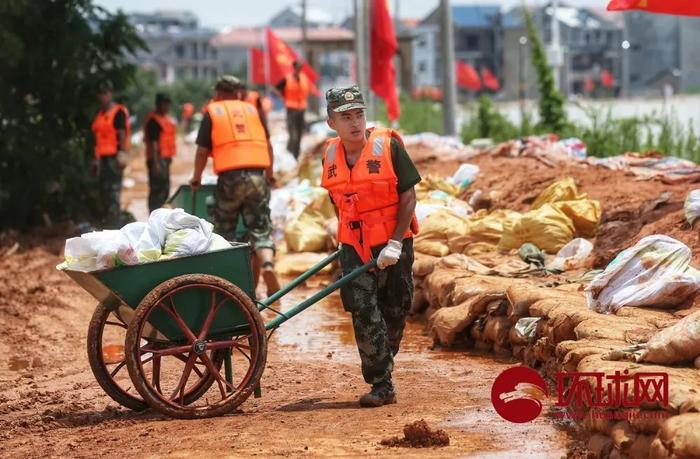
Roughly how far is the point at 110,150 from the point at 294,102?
9.37 metres

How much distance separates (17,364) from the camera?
9250 millimetres

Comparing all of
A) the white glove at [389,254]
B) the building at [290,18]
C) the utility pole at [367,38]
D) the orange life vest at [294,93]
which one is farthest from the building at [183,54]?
the white glove at [389,254]

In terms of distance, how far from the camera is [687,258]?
25.5ft

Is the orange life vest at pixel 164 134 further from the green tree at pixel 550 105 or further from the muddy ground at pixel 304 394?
the green tree at pixel 550 105

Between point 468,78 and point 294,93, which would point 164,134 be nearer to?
point 294,93

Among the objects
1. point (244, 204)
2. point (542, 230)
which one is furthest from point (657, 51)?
point (244, 204)

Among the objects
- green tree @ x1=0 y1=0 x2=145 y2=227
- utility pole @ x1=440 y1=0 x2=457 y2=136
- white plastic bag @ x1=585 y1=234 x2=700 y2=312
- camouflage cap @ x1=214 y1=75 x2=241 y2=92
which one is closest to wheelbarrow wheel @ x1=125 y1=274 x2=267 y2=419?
white plastic bag @ x1=585 y1=234 x2=700 y2=312

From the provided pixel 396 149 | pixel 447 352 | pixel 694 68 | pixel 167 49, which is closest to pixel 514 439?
pixel 396 149

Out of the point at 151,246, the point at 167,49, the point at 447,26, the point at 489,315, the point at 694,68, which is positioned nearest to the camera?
the point at 151,246

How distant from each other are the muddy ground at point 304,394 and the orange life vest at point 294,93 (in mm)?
12781

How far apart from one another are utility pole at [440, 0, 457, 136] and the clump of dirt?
49.1 feet

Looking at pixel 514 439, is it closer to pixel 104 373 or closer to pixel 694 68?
pixel 104 373

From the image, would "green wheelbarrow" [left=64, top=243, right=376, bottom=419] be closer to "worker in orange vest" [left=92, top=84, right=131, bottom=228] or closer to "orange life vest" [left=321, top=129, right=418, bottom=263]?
"orange life vest" [left=321, top=129, right=418, bottom=263]

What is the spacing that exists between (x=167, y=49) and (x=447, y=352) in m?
122
